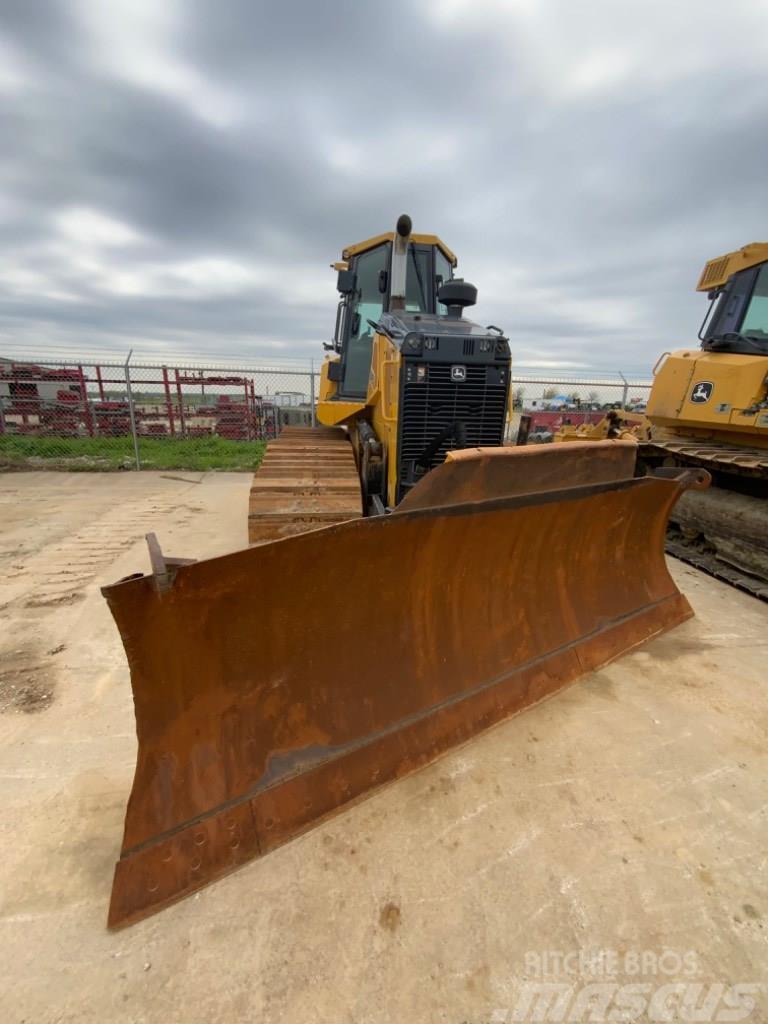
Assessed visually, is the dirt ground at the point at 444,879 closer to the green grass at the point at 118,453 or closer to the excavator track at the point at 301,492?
the excavator track at the point at 301,492

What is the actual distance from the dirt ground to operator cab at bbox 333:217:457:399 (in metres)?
4.13

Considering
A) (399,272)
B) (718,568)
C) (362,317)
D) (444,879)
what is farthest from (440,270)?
(444,879)

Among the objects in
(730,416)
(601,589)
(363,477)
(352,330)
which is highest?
(352,330)

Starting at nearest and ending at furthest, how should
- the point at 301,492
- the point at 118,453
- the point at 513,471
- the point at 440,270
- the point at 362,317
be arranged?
1. the point at 513,471
2. the point at 301,492
3. the point at 440,270
4. the point at 362,317
5. the point at 118,453

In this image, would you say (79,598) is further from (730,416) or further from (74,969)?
(730,416)

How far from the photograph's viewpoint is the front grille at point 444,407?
4.02 m

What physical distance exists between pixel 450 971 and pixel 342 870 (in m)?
0.46

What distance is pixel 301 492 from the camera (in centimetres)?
383

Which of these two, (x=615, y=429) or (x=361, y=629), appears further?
(x=615, y=429)

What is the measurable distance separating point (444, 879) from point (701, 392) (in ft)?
19.0

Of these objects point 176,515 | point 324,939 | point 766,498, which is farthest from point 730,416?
point 176,515

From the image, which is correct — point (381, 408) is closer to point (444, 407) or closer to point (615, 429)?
point (444, 407)

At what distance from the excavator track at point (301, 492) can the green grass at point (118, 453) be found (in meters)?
7.27

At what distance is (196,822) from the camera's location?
177cm
